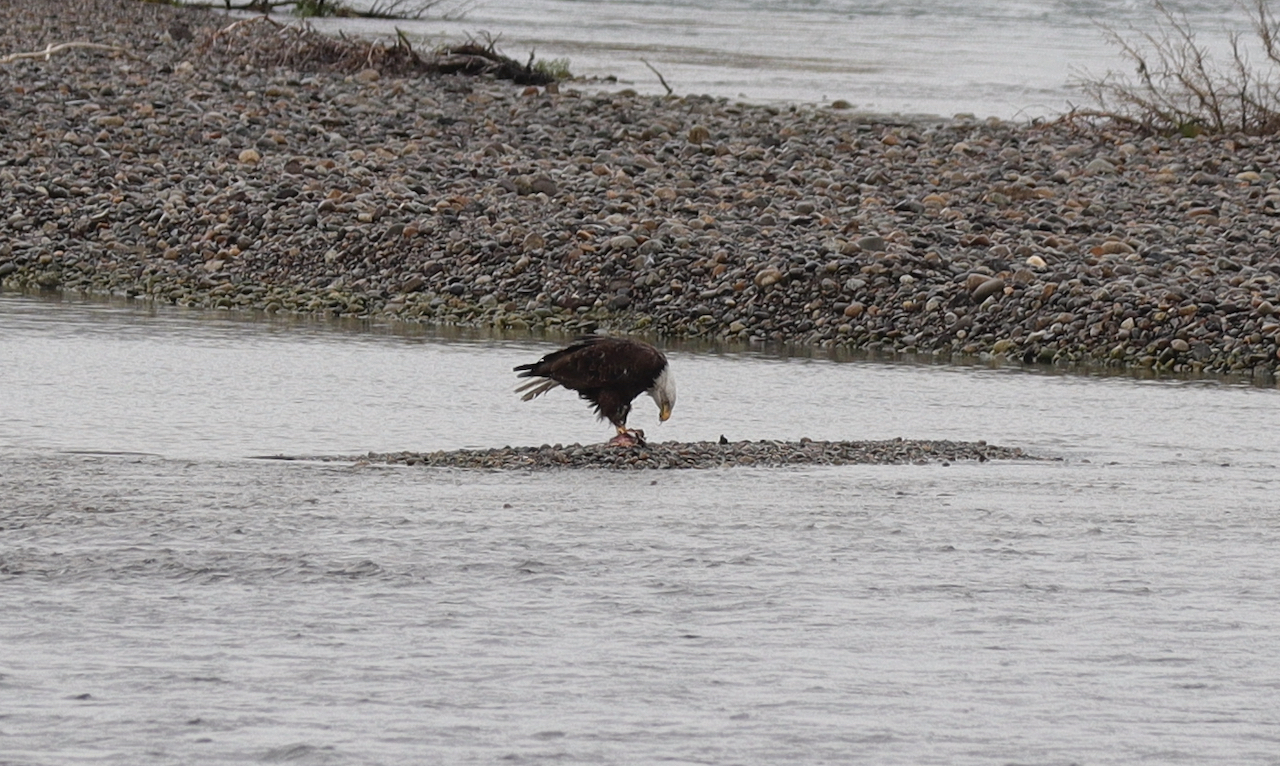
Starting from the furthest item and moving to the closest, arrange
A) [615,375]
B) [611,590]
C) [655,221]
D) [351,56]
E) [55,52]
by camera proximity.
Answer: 1. [55,52]
2. [351,56]
3. [655,221]
4. [615,375]
5. [611,590]

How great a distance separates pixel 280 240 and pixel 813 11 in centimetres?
3832

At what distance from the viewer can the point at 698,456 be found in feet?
35.2

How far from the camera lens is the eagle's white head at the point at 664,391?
10.6m

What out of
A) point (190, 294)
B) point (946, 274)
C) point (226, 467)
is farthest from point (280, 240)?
point (226, 467)

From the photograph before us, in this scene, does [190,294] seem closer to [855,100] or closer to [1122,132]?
[1122,132]

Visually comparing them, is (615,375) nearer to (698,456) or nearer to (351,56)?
(698,456)

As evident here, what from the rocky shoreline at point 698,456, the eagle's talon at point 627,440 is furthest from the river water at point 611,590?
the eagle's talon at point 627,440

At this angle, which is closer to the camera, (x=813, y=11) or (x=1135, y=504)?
(x=1135, y=504)

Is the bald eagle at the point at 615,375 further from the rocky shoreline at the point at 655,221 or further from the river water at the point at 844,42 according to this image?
the river water at the point at 844,42

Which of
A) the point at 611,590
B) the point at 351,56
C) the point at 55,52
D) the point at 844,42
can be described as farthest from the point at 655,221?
the point at 844,42

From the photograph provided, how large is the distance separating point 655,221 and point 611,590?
35.1 feet

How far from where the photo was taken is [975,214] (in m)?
19.2

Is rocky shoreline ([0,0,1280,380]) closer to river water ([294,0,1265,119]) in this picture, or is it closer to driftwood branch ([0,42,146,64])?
driftwood branch ([0,42,146,64])

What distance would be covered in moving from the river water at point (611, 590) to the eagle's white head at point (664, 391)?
525 millimetres
